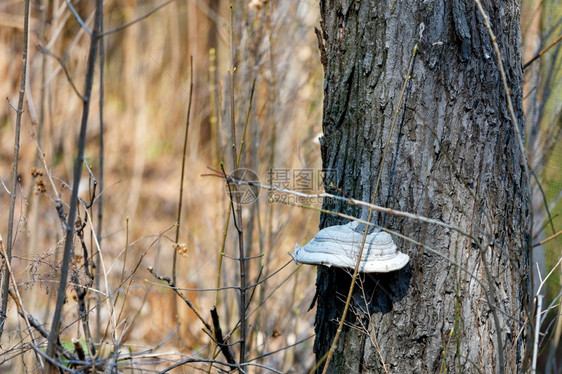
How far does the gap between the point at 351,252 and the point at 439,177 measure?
34 cm

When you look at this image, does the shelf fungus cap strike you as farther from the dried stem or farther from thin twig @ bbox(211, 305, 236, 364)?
the dried stem

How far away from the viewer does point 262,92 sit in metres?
3.33

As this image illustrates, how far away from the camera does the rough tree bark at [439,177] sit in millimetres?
1460

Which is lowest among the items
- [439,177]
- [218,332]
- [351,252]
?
[218,332]

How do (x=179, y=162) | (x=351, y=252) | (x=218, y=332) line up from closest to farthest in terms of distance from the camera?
(x=351, y=252)
(x=218, y=332)
(x=179, y=162)

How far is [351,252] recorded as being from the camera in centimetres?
140

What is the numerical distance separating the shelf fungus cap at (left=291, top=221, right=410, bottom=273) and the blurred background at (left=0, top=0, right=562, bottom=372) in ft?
0.50

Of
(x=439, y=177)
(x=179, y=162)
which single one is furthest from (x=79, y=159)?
(x=179, y=162)

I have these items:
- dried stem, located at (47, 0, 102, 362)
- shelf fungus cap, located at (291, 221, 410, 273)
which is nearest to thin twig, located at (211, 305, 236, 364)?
shelf fungus cap, located at (291, 221, 410, 273)

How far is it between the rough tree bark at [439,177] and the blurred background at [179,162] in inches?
12.2

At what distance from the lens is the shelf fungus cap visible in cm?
138

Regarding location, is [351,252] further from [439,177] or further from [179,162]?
[179,162]

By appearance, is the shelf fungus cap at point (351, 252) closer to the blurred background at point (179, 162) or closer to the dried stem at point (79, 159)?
the blurred background at point (179, 162)

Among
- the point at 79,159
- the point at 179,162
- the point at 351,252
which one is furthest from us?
the point at 179,162
